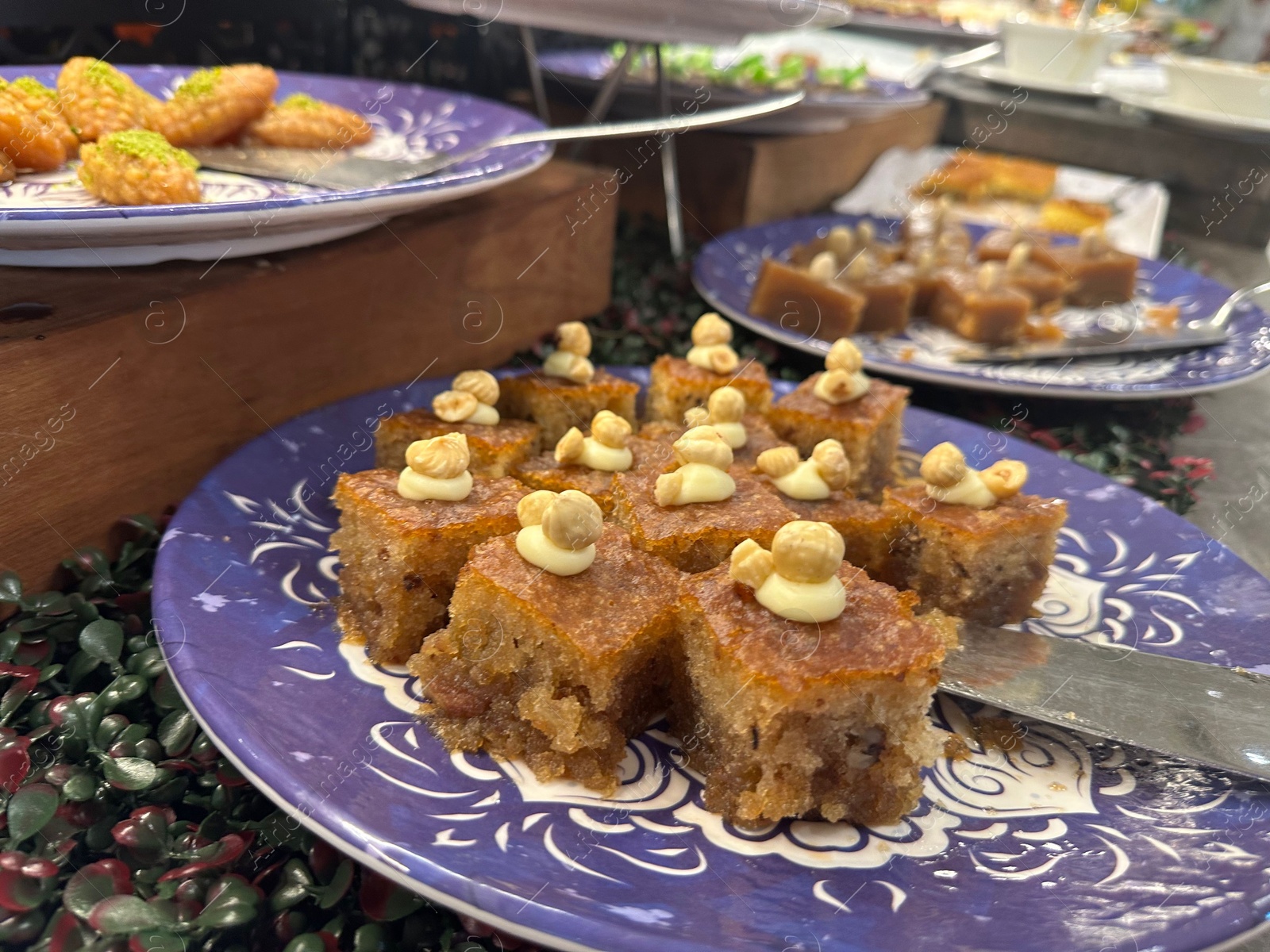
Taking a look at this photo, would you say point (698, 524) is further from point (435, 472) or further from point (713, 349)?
point (713, 349)

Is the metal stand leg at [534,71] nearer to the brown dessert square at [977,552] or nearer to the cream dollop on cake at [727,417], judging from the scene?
the cream dollop on cake at [727,417]

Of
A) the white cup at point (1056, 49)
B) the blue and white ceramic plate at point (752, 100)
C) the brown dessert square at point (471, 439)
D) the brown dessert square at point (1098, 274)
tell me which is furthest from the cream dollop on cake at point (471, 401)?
the white cup at point (1056, 49)

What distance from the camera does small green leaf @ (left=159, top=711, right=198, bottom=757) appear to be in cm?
136

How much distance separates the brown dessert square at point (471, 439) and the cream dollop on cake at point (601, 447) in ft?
0.32

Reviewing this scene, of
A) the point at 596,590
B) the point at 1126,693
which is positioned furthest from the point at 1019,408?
the point at 596,590

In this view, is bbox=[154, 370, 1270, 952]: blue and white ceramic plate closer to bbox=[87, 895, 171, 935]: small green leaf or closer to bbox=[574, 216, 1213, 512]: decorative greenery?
bbox=[87, 895, 171, 935]: small green leaf

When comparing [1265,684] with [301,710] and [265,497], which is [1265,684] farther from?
[265,497]

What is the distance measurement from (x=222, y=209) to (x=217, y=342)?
401 millimetres

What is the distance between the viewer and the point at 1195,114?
15.5ft

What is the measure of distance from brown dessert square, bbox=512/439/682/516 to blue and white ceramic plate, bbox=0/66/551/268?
58cm

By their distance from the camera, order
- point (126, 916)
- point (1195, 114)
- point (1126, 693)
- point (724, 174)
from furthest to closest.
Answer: point (1195, 114), point (724, 174), point (1126, 693), point (126, 916)

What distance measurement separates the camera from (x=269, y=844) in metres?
1.25

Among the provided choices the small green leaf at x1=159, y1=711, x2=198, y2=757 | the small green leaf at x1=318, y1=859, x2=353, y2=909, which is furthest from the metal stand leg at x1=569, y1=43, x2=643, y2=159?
the small green leaf at x1=318, y1=859, x2=353, y2=909

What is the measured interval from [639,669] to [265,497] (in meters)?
0.84
